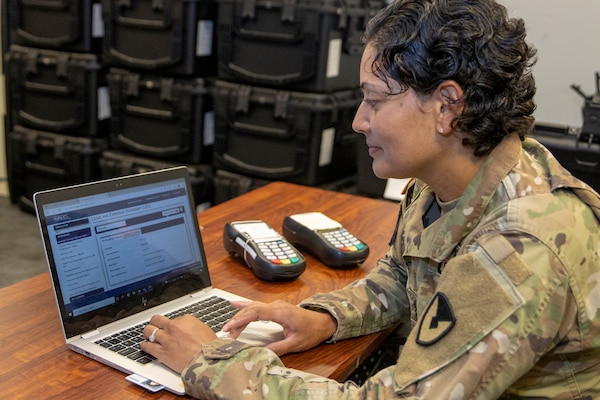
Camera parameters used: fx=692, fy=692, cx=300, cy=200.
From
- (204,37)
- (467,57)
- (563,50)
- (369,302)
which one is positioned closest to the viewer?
(467,57)

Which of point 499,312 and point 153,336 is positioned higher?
point 499,312

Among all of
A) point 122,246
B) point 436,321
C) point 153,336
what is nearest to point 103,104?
point 122,246

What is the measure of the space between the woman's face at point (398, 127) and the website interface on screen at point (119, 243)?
349 mm

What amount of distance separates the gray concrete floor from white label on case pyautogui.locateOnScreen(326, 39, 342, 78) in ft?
4.27

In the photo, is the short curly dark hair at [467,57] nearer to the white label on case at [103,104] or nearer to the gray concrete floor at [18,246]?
the gray concrete floor at [18,246]

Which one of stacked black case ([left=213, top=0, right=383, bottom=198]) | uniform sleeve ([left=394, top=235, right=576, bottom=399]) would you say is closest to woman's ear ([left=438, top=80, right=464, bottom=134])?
uniform sleeve ([left=394, top=235, right=576, bottom=399])

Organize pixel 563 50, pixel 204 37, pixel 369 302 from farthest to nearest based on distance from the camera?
1. pixel 204 37
2. pixel 563 50
3. pixel 369 302

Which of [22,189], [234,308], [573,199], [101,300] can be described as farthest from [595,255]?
[22,189]

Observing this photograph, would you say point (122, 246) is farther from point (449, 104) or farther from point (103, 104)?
point (103, 104)

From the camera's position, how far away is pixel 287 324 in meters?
0.99

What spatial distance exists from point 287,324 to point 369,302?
0.18m

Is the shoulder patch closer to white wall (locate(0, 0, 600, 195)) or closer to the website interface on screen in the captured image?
the website interface on screen

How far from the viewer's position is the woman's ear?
0.88 meters

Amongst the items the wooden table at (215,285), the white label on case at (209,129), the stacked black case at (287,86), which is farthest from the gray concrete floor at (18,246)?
the wooden table at (215,285)
